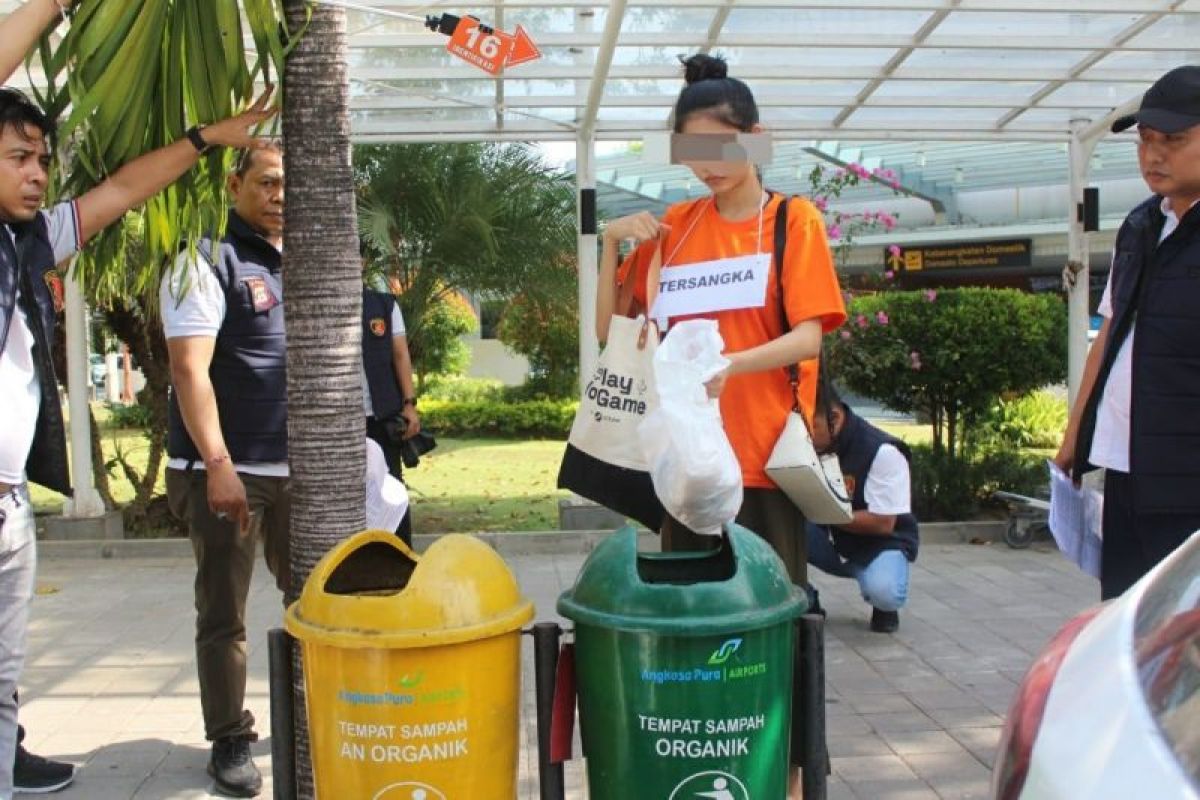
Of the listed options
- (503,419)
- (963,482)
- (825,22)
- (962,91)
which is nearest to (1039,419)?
(963,482)

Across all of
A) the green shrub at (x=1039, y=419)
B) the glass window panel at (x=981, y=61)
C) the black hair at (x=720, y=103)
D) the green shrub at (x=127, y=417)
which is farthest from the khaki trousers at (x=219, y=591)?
the green shrub at (x=127, y=417)

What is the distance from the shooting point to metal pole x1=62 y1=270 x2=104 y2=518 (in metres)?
7.61

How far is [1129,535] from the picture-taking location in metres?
3.22

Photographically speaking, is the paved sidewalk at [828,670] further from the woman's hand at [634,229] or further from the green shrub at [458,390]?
the green shrub at [458,390]

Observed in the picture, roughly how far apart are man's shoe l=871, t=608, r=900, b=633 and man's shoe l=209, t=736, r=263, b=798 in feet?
10.3

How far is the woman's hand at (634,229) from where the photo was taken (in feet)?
9.87

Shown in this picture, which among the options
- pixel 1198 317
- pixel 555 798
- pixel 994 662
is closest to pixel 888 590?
pixel 994 662

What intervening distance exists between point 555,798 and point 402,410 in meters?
3.12

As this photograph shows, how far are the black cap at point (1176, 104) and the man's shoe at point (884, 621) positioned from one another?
322cm

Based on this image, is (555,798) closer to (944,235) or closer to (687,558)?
(687,558)

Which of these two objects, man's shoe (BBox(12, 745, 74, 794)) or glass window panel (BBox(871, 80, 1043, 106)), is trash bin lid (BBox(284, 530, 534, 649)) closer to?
man's shoe (BBox(12, 745, 74, 794))

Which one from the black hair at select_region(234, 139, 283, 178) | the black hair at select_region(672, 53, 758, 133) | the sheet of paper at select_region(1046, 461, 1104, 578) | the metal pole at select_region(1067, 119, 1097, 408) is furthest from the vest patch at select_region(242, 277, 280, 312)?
the metal pole at select_region(1067, 119, 1097, 408)

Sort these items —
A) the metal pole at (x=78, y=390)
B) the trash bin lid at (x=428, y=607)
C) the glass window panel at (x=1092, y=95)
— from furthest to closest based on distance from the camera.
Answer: the glass window panel at (x=1092, y=95), the metal pole at (x=78, y=390), the trash bin lid at (x=428, y=607)

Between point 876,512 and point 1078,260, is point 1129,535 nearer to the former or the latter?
point 876,512
